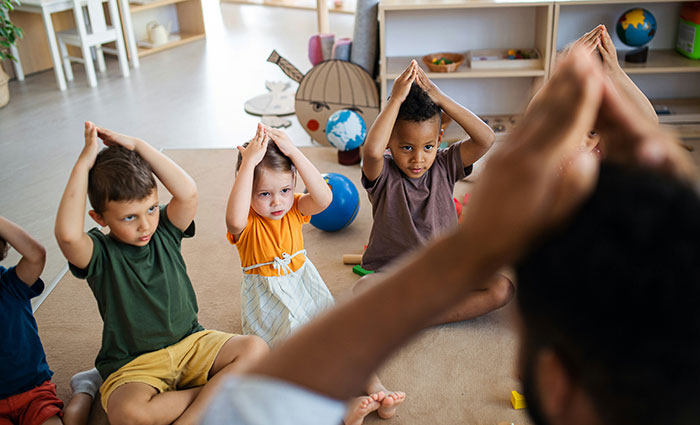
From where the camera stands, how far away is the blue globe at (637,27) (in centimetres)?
302

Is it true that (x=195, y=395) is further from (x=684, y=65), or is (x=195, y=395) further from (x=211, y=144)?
(x=684, y=65)

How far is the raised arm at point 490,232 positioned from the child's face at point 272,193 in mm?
1356

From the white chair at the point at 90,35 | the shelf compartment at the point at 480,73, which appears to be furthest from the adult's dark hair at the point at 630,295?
the white chair at the point at 90,35

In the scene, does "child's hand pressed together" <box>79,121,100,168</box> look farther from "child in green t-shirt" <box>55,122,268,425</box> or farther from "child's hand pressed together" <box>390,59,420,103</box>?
"child's hand pressed together" <box>390,59,420,103</box>

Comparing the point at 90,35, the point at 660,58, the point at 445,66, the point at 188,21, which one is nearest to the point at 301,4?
the point at 188,21

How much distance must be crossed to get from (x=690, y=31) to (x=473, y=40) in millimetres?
1016

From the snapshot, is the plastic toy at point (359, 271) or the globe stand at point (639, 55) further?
the globe stand at point (639, 55)

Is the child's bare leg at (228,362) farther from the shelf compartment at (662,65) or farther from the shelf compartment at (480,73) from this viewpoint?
the shelf compartment at (662,65)

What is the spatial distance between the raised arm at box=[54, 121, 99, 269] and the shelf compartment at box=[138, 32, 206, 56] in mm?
4357

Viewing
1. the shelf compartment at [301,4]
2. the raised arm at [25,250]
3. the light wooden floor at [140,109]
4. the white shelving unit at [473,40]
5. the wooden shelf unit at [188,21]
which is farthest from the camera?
the shelf compartment at [301,4]

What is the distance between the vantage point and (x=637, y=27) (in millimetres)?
3027

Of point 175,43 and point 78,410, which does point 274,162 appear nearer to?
point 78,410

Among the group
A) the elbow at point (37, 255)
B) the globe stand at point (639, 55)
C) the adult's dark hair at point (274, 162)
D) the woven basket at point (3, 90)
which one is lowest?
the woven basket at point (3, 90)

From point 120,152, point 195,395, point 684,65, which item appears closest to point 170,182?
point 120,152
